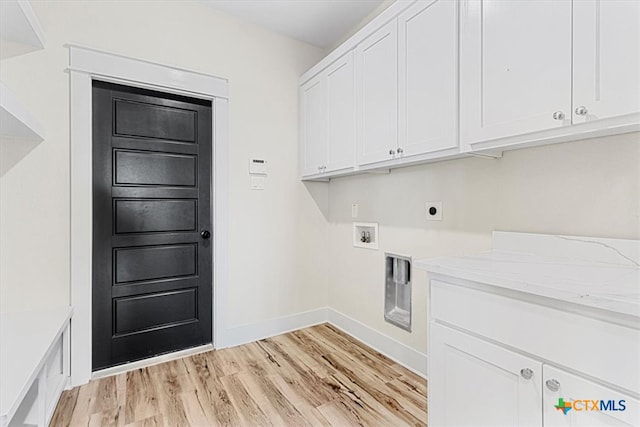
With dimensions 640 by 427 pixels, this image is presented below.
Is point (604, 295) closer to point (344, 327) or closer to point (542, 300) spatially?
point (542, 300)

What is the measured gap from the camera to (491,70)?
4.55 feet

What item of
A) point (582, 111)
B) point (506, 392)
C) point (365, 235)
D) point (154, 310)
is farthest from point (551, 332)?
point (154, 310)

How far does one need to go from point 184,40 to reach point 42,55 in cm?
89

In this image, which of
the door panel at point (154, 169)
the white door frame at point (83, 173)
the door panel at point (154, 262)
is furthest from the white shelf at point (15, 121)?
the door panel at point (154, 262)

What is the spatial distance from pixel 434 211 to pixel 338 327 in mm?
1526

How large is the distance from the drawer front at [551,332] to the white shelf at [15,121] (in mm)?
1983

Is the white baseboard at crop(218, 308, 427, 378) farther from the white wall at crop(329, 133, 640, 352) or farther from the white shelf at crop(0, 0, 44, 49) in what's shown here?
the white shelf at crop(0, 0, 44, 49)

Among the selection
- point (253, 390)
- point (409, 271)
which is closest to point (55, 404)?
point (253, 390)

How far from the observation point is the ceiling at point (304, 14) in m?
2.46

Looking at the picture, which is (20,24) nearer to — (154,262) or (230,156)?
(230,156)

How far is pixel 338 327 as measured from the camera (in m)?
2.96

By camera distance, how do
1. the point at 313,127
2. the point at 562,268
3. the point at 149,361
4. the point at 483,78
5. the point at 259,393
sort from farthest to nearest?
the point at 313,127 → the point at 149,361 → the point at 259,393 → the point at 483,78 → the point at 562,268

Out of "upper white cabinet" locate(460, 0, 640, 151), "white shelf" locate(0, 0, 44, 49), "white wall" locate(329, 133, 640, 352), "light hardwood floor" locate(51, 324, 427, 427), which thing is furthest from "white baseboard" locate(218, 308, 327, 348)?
"white shelf" locate(0, 0, 44, 49)

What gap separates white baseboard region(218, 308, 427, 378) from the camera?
86.5 inches
